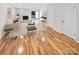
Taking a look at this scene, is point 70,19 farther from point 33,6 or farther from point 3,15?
point 3,15

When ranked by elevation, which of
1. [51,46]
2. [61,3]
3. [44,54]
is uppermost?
[61,3]

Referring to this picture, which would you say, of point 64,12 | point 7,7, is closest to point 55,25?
point 64,12

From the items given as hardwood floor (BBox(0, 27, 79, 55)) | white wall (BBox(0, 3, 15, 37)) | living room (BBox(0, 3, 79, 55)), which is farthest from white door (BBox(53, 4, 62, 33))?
white wall (BBox(0, 3, 15, 37))

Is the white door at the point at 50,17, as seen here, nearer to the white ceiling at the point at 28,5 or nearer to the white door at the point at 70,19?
the white ceiling at the point at 28,5

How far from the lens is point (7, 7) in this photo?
1938 mm

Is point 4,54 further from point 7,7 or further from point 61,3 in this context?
point 61,3

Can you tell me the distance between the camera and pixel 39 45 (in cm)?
194

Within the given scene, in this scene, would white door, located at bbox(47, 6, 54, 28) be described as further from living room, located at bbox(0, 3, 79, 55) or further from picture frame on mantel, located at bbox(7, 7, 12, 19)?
picture frame on mantel, located at bbox(7, 7, 12, 19)

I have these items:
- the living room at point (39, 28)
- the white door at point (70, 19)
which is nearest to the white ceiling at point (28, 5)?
the living room at point (39, 28)

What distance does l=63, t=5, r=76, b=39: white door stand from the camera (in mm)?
1946

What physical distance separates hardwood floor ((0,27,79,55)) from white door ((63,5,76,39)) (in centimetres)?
10

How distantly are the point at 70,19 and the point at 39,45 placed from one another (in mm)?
644

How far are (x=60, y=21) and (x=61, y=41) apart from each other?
1.06ft

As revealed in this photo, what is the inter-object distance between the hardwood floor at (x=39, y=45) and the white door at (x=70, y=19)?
0.10m
